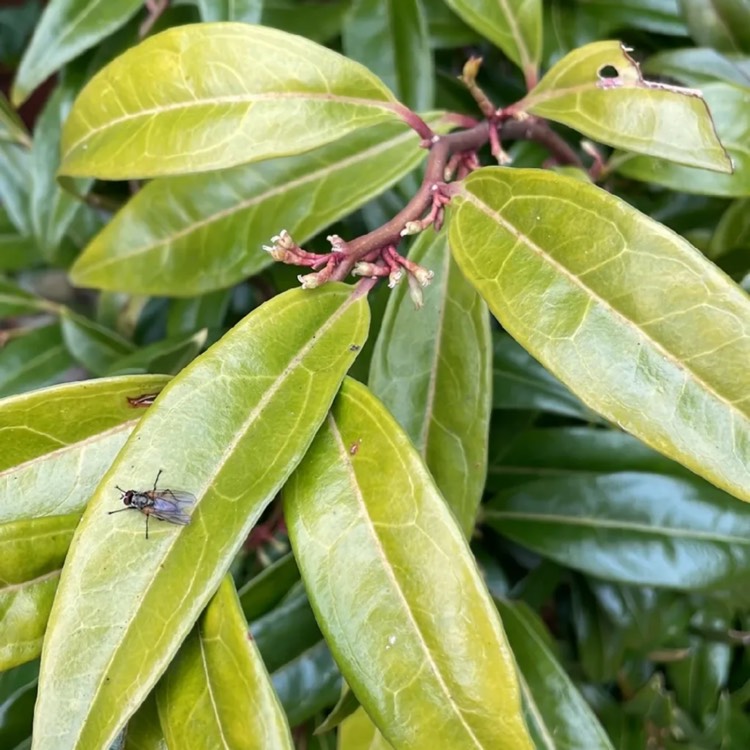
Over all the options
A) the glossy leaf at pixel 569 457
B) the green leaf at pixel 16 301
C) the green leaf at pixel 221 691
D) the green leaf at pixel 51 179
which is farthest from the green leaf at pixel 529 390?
the green leaf at pixel 16 301

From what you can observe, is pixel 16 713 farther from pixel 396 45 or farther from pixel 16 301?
pixel 396 45

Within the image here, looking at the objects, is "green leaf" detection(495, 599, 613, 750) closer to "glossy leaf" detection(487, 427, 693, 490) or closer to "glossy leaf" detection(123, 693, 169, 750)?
"glossy leaf" detection(487, 427, 693, 490)

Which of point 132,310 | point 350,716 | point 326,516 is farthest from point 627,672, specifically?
point 132,310

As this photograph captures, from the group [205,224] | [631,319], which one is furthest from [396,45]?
[631,319]

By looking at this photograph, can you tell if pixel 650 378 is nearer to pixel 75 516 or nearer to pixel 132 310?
pixel 75 516

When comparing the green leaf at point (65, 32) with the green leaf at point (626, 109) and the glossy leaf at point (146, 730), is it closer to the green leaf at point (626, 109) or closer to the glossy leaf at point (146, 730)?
the green leaf at point (626, 109)
